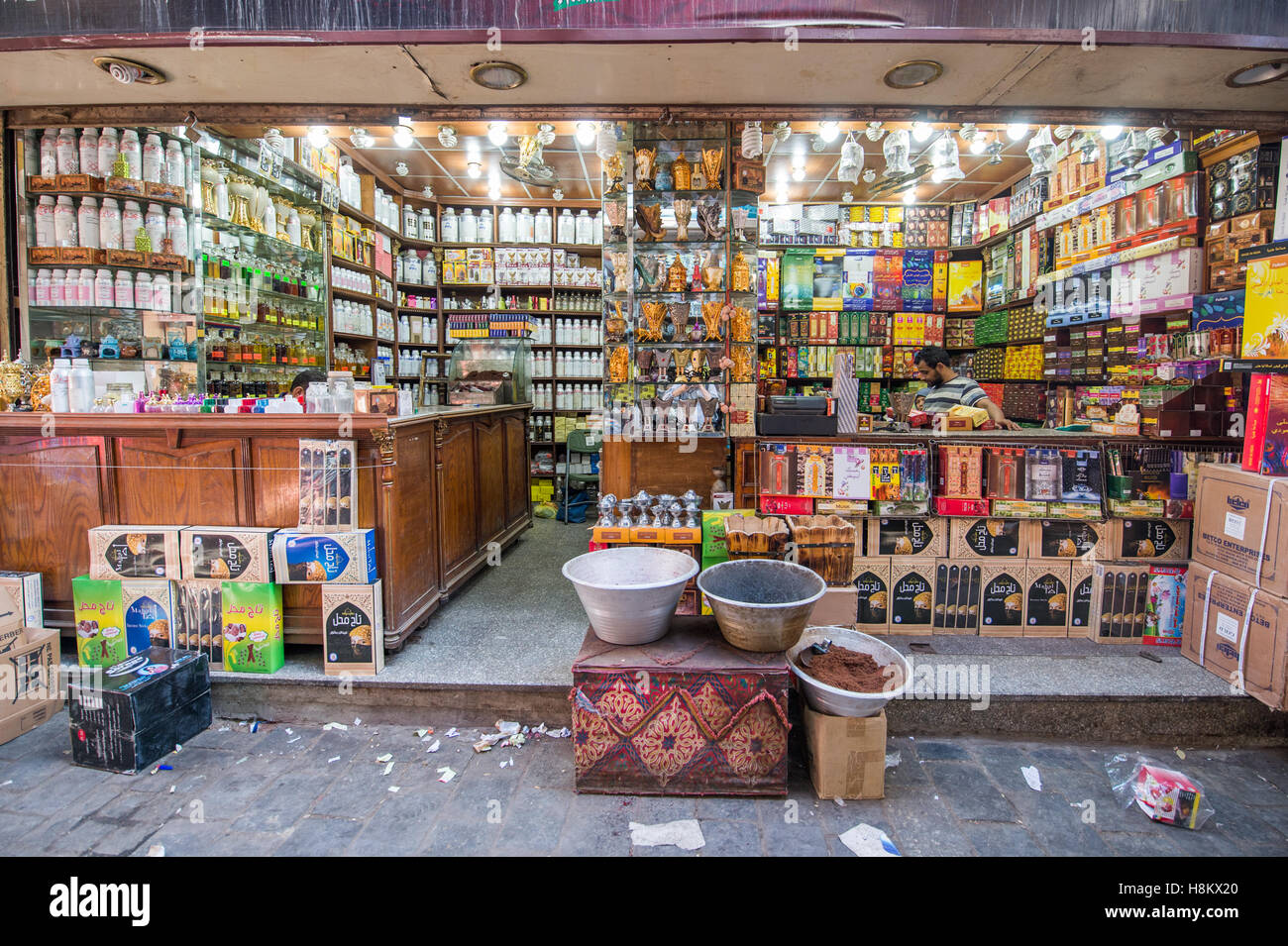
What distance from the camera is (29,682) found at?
9.73ft

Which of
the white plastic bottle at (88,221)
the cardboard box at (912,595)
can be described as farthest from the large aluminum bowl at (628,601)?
the white plastic bottle at (88,221)

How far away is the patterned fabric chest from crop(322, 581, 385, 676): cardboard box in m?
1.14

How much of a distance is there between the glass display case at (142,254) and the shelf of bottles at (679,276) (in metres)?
2.75

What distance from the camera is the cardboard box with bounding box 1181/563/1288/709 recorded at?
2.81 m

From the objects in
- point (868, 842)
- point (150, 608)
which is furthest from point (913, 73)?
point (150, 608)

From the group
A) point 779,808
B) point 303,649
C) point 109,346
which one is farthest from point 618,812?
point 109,346

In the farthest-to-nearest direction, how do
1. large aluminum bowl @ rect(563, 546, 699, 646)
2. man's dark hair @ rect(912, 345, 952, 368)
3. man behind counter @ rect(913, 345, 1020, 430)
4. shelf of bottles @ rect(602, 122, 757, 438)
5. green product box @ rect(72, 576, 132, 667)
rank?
man's dark hair @ rect(912, 345, 952, 368) → man behind counter @ rect(913, 345, 1020, 430) → shelf of bottles @ rect(602, 122, 757, 438) → green product box @ rect(72, 576, 132, 667) → large aluminum bowl @ rect(563, 546, 699, 646)

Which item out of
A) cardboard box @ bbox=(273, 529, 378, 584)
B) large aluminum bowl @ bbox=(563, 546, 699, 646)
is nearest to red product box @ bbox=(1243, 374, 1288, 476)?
large aluminum bowl @ bbox=(563, 546, 699, 646)

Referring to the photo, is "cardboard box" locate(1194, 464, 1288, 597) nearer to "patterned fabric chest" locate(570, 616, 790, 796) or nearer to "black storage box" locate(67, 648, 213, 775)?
"patterned fabric chest" locate(570, 616, 790, 796)

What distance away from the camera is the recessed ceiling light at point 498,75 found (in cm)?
288

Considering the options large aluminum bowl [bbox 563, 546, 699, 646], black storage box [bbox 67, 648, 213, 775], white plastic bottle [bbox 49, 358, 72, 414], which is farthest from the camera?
white plastic bottle [bbox 49, 358, 72, 414]

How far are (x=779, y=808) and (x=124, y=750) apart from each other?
101 inches

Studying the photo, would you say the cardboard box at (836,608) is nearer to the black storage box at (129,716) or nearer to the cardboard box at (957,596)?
the cardboard box at (957,596)
